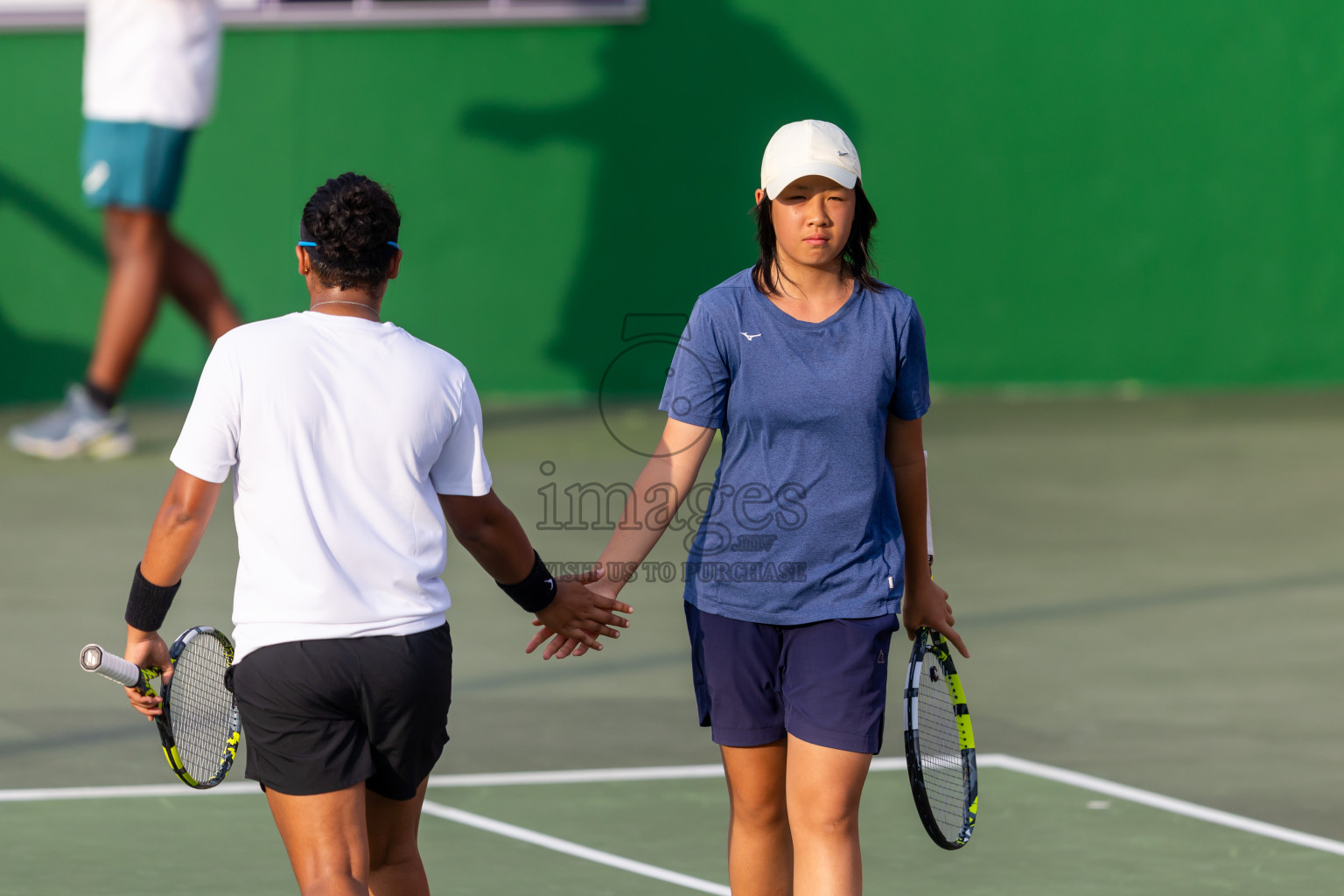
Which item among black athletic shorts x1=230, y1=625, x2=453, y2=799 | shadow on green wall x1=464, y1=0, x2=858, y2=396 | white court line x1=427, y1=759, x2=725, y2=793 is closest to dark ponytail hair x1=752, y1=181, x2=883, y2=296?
black athletic shorts x1=230, y1=625, x2=453, y2=799

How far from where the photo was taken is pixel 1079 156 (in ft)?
50.8

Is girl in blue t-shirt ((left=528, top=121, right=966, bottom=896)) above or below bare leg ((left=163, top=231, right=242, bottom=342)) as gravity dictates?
above

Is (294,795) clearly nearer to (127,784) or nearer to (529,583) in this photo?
(529,583)

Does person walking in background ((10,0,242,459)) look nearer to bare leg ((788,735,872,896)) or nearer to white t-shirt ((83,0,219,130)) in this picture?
white t-shirt ((83,0,219,130))

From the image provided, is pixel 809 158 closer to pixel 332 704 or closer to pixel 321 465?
pixel 321 465

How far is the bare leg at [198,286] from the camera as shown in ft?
40.6

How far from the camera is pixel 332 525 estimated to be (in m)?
4.00

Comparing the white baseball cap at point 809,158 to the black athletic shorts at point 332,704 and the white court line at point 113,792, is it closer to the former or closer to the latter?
the black athletic shorts at point 332,704

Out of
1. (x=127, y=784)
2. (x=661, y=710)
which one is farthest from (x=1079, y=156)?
(x=127, y=784)

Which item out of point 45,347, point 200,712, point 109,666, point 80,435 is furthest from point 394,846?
point 45,347

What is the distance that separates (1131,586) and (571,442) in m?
4.50

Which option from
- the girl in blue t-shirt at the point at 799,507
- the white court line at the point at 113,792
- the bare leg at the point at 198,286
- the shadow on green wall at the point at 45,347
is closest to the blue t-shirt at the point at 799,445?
the girl in blue t-shirt at the point at 799,507

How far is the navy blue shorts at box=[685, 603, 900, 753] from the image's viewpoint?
14.8ft

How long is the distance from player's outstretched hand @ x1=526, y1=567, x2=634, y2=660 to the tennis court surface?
3.49 ft
